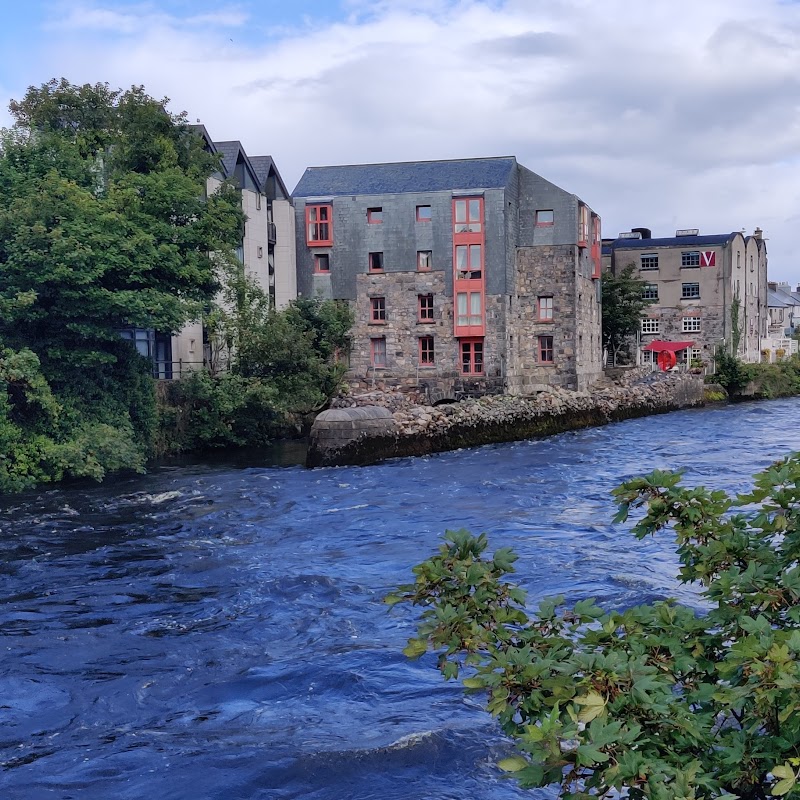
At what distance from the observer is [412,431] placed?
33719mm

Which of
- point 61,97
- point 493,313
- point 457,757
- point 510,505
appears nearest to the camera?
point 457,757

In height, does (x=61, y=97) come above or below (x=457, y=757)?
above

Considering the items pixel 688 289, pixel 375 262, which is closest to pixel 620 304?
pixel 688 289

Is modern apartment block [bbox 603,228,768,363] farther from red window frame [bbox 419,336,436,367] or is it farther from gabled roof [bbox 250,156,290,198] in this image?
gabled roof [bbox 250,156,290,198]

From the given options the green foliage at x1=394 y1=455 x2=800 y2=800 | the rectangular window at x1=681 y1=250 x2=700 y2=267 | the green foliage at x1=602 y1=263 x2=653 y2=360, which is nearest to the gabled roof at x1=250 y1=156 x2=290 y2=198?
the green foliage at x1=602 y1=263 x2=653 y2=360

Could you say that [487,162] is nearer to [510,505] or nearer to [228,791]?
[510,505]

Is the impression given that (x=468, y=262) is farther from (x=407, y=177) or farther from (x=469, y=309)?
(x=407, y=177)

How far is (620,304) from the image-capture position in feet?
196

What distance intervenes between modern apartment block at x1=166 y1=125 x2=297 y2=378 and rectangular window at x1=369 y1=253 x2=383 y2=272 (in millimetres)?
3941

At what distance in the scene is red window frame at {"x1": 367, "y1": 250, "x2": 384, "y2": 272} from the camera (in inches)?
1892

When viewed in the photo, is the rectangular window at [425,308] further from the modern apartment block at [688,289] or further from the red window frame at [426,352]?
the modern apartment block at [688,289]

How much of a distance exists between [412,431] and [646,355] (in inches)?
1508

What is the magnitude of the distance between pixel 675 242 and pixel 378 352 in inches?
1116

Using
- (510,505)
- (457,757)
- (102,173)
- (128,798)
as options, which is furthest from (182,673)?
(102,173)
